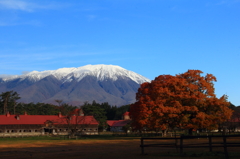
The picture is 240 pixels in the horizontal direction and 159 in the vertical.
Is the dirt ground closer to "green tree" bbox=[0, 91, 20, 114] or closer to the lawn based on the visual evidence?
the lawn

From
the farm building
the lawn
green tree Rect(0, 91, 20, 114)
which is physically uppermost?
green tree Rect(0, 91, 20, 114)

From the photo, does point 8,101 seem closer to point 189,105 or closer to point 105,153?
point 189,105

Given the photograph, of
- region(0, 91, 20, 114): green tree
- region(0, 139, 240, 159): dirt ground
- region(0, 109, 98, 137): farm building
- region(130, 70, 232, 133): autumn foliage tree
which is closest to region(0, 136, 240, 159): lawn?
region(0, 139, 240, 159): dirt ground

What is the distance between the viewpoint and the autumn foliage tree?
5381 centimetres

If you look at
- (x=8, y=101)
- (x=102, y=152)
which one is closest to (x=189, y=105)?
(x=102, y=152)

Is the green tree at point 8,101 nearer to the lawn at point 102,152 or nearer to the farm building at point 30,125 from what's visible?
the farm building at point 30,125

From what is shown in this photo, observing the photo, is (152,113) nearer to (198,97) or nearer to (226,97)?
(198,97)

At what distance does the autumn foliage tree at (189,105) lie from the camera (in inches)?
2119

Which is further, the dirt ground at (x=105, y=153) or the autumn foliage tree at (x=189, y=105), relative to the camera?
the autumn foliage tree at (x=189, y=105)

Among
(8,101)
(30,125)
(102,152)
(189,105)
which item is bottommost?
(102,152)

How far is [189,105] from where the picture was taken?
55406mm

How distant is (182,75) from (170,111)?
28.0 feet

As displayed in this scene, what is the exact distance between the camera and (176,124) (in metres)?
55.1

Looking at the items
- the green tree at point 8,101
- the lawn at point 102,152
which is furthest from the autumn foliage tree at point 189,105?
the green tree at point 8,101
